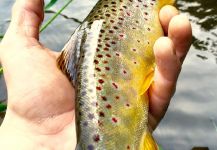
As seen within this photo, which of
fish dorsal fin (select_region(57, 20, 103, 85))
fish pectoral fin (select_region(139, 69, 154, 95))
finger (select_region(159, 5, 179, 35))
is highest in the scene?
finger (select_region(159, 5, 179, 35))

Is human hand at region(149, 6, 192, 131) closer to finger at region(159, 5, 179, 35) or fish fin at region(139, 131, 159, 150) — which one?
finger at region(159, 5, 179, 35)

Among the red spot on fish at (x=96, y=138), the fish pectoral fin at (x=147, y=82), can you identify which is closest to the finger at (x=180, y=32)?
the fish pectoral fin at (x=147, y=82)

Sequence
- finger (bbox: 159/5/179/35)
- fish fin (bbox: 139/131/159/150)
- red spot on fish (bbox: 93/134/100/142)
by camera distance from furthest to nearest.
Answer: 1. finger (bbox: 159/5/179/35)
2. fish fin (bbox: 139/131/159/150)
3. red spot on fish (bbox: 93/134/100/142)

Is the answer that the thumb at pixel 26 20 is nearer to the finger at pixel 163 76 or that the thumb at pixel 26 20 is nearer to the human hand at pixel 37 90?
the human hand at pixel 37 90

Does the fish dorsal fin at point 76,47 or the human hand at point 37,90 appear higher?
the fish dorsal fin at point 76,47

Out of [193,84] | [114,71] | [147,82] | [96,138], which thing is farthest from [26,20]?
[193,84]

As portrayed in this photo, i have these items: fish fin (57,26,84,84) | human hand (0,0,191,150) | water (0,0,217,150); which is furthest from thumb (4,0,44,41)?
water (0,0,217,150)

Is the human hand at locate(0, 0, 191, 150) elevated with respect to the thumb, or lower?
lower

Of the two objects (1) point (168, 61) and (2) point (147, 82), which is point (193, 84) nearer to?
(2) point (147, 82)
